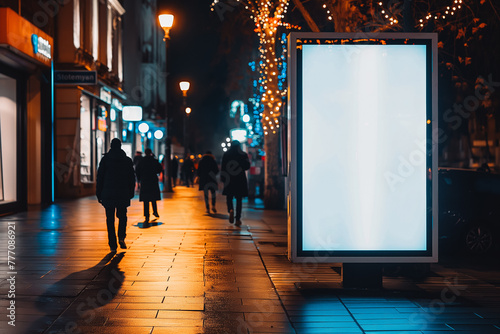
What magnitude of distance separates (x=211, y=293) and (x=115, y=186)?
4257 millimetres

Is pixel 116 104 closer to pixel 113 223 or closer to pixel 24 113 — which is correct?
pixel 24 113

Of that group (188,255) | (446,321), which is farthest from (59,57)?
(446,321)

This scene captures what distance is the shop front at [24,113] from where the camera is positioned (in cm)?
1711

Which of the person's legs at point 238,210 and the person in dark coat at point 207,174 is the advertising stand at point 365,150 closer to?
the person's legs at point 238,210

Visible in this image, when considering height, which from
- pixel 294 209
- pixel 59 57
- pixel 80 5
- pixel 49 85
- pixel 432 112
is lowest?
pixel 294 209

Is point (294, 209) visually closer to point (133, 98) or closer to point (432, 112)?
point (432, 112)

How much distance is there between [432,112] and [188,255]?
4.64 m

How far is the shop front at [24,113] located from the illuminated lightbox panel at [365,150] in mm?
10724

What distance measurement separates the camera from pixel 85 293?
24.0 ft

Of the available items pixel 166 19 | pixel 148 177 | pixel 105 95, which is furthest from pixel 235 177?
pixel 105 95

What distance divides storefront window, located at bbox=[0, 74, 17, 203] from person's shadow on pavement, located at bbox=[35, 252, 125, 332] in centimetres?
1004

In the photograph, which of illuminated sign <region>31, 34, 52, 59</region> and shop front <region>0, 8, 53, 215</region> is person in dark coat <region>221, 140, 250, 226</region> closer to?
shop front <region>0, 8, 53, 215</region>

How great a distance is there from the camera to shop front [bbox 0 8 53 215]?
17109 mm

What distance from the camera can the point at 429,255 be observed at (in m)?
7.69
